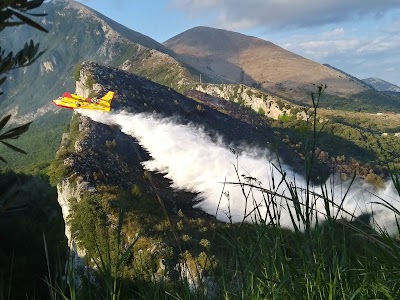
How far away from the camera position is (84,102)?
62312mm

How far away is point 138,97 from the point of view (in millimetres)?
81188

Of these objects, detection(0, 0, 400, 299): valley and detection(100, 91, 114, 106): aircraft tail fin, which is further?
detection(100, 91, 114, 106): aircraft tail fin

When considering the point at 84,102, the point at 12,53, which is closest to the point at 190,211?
the point at 84,102

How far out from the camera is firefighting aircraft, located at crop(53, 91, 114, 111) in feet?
182

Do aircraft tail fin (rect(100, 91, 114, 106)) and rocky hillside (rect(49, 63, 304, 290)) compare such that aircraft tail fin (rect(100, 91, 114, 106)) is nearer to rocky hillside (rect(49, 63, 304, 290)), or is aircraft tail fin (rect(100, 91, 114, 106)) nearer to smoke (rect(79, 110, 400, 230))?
smoke (rect(79, 110, 400, 230))

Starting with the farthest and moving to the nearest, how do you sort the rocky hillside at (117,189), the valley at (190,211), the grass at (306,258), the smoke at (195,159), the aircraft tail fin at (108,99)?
1. the aircraft tail fin at (108,99)
2. the smoke at (195,159)
3. the rocky hillside at (117,189)
4. the valley at (190,211)
5. the grass at (306,258)

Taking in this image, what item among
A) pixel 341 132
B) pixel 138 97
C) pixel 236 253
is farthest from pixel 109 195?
pixel 341 132

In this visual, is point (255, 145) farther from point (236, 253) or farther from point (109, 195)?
point (236, 253)

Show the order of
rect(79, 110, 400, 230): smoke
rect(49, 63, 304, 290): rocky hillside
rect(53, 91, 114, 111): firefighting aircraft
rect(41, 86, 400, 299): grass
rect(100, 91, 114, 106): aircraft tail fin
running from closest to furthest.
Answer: rect(41, 86, 400, 299): grass → rect(49, 63, 304, 290): rocky hillside → rect(79, 110, 400, 230): smoke → rect(53, 91, 114, 111): firefighting aircraft → rect(100, 91, 114, 106): aircraft tail fin

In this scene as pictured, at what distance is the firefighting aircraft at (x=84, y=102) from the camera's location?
182ft

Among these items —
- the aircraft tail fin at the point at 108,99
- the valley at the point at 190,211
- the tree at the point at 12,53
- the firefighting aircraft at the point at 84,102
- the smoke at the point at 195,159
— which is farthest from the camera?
the aircraft tail fin at the point at 108,99

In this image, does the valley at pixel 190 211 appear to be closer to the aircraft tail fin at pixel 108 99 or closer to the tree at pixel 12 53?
the tree at pixel 12 53

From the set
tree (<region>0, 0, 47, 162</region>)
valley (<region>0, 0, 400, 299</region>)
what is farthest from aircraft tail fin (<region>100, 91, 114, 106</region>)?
tree (<region>0, 0, 47, 162</region>)

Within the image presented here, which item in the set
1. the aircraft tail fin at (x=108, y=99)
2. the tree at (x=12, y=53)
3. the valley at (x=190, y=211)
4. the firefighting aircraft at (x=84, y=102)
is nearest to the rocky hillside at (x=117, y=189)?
the valley at (x=190, y=211)
